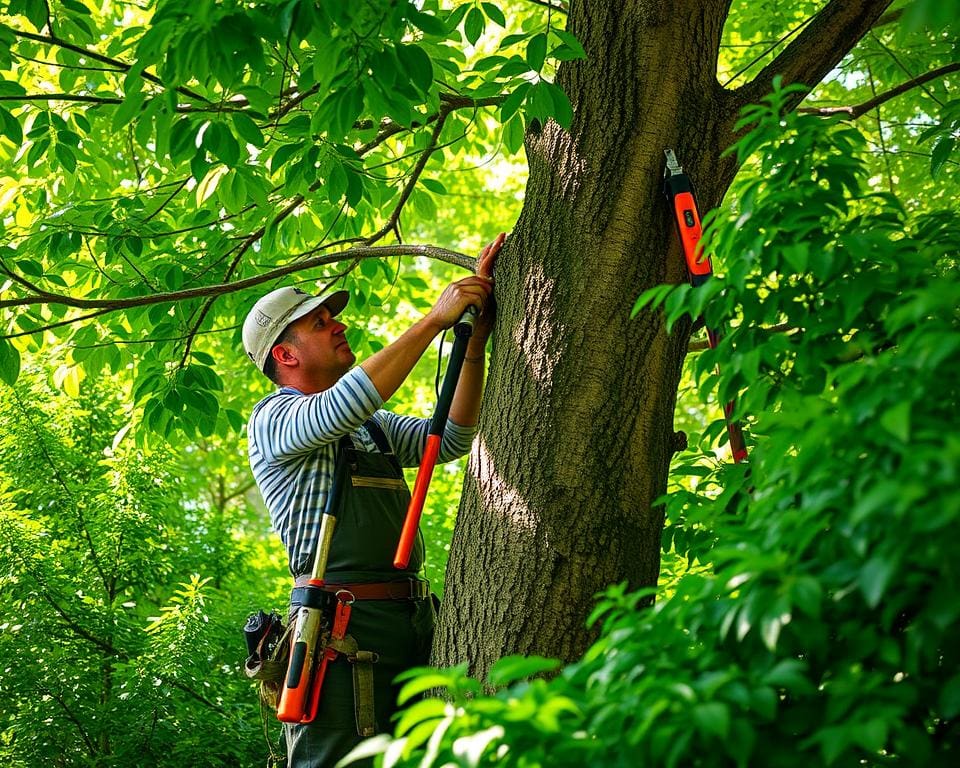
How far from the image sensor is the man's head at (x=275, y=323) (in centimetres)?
357

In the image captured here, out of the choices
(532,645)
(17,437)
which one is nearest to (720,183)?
(532,645)

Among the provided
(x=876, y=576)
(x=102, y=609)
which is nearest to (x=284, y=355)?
(x=876, y=576)

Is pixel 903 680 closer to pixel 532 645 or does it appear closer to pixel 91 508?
pixel 532 645

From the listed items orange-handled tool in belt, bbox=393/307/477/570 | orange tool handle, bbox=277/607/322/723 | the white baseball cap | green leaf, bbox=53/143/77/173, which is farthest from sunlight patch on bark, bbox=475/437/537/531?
green leaf, bbox=53/143/77/173

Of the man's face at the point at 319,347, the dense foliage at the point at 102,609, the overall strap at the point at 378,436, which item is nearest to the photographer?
the overall strap at the point at 378,436

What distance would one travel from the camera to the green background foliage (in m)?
1.71

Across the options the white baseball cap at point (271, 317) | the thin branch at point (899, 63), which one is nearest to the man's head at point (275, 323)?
the white baseball cap at point (271, 317)

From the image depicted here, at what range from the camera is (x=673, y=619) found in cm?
195

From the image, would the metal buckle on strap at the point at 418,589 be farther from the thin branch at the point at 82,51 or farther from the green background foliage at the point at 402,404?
the thin branch at the point at 82,51

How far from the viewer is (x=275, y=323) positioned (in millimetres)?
3566

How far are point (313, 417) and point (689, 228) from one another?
118 centimetres

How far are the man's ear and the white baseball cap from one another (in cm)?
3

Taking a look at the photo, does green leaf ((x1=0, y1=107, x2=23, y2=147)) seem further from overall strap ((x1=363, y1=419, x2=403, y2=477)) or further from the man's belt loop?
the man's belt loop

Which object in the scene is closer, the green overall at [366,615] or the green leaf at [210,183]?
the green overall at [366,615]
